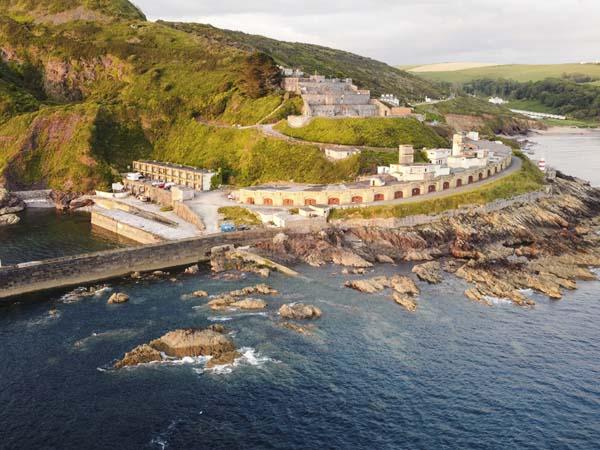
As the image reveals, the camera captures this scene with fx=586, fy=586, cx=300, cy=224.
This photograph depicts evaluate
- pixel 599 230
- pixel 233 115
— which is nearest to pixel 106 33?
pixel 233 115

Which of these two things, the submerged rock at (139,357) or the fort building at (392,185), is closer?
the submerged rock at (139,357)

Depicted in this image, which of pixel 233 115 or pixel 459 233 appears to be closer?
pixel 459 233

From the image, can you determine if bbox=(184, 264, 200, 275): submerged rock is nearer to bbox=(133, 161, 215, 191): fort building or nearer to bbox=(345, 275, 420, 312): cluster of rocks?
bbox=(345, 275, 420, 312): cluster of rocks

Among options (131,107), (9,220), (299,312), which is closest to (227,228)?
(299,312)

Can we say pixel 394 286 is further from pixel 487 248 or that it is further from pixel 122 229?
pixel 122 229

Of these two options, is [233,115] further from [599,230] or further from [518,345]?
[518,345]

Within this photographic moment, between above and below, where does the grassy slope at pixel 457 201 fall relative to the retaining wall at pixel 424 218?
above

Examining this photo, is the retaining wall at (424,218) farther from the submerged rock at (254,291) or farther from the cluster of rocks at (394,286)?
the submerged rock at (254,291)

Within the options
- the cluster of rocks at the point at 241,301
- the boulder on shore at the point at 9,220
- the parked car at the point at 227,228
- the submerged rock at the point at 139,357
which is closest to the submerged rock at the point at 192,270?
the parked car at the point at 227,228

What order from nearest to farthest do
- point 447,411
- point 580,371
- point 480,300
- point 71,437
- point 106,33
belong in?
point 71,437 < point 447,411 < point 580,371 < point 480,300 < point 106,33
